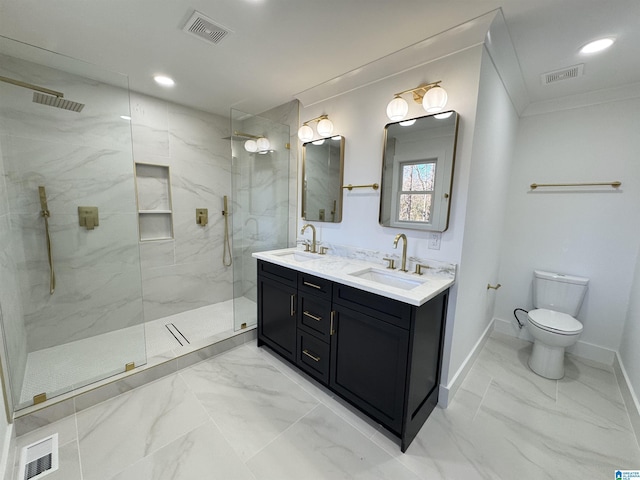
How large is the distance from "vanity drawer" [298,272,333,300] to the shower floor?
1004 mm

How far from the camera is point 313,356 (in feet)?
6.41

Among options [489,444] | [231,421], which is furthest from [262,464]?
[489,444]

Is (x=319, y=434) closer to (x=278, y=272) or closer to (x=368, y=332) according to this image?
(x=368, y=332)

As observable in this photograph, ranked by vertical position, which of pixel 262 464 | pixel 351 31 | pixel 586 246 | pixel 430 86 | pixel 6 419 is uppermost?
pixel 351 31

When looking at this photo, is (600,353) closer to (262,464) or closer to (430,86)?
(430,86)

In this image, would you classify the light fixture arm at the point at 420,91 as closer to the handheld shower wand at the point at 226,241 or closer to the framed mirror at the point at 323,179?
the framed mirror at the point at 323,179

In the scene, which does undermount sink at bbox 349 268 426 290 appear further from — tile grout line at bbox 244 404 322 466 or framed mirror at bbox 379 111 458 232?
tile grout line at bbox 244 404 322 466

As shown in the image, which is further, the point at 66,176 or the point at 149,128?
the point at 149,128

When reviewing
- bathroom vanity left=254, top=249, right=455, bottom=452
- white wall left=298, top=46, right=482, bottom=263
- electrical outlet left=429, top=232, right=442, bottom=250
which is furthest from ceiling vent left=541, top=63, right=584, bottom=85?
bathroom vanity left=254, top=249, right=455, bottom=452

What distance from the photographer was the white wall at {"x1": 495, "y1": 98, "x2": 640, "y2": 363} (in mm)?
2166

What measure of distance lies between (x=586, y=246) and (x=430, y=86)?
2.14 metres

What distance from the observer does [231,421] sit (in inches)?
64.6

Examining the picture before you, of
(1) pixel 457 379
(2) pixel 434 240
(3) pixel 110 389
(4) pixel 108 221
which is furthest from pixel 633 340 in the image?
(4) pixel 108 221

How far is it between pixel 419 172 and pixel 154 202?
8.73 ft
